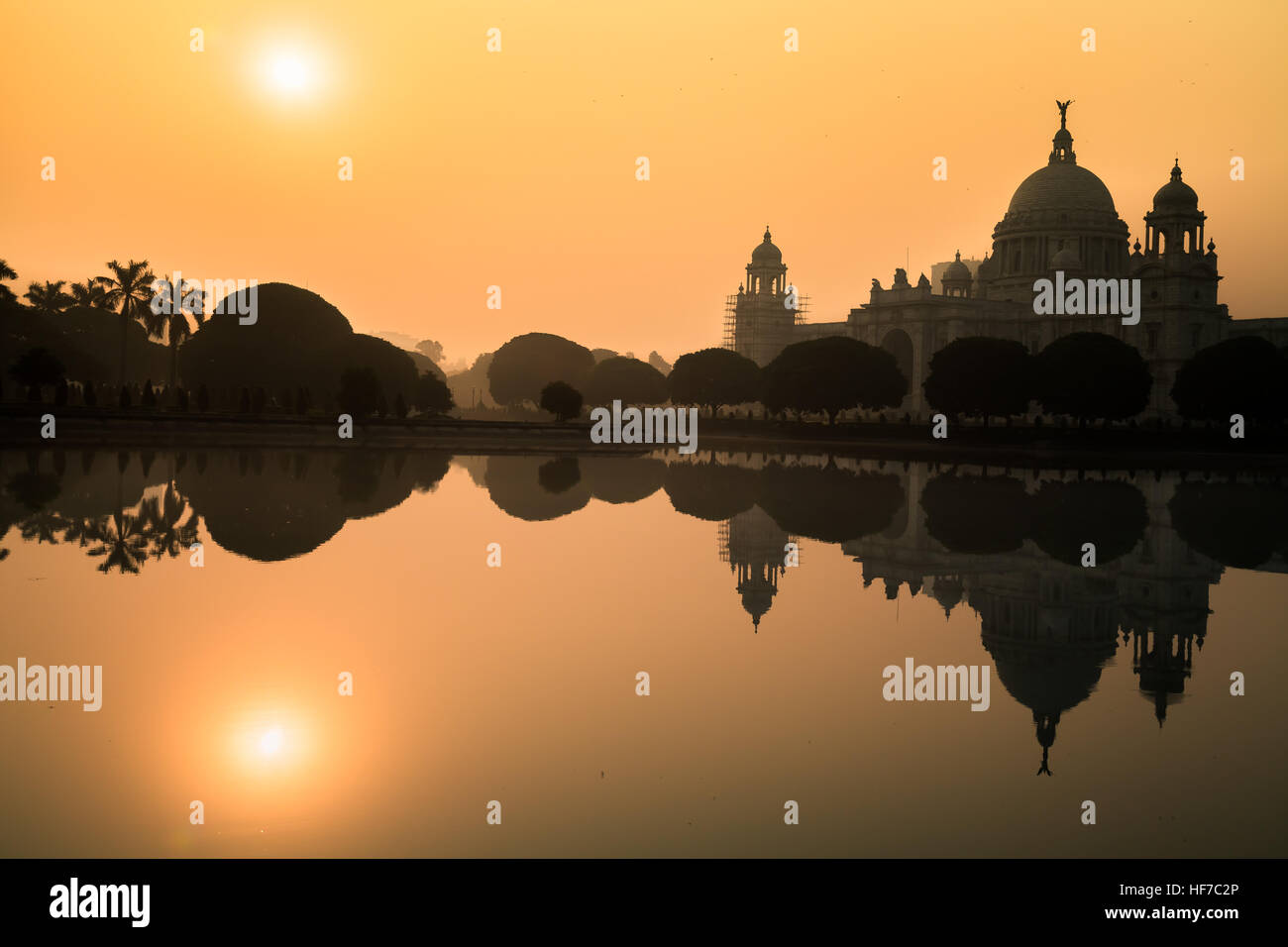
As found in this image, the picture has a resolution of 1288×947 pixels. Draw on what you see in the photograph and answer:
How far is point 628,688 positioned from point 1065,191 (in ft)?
408

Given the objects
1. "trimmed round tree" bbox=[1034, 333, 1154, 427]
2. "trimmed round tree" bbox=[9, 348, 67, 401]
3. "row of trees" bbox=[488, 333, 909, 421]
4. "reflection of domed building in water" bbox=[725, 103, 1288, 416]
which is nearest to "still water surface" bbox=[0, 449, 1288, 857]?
"trimmed round tree" bbox=[9, 348, 67, 401]

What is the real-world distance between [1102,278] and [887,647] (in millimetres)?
111788

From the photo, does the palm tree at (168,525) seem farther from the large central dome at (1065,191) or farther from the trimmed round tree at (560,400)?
the large central dome at (1065,191)

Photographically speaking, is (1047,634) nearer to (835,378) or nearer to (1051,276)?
(835,378)

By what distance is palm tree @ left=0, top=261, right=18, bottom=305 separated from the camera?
3408 inches

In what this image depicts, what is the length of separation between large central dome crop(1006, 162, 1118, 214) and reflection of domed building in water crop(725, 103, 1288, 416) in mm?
105

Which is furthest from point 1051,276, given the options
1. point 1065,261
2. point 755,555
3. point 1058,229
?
point 755,555

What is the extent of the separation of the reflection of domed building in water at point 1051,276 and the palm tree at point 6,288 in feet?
257

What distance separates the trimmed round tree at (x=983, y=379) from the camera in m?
80.6

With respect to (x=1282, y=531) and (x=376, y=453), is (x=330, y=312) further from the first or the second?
(x=1282, y=531)

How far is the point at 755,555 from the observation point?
23.0m

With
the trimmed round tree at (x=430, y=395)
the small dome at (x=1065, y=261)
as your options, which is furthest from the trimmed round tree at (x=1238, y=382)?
the trimmed round tree at (x=430, y=395)

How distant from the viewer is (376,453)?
57.3 metres
